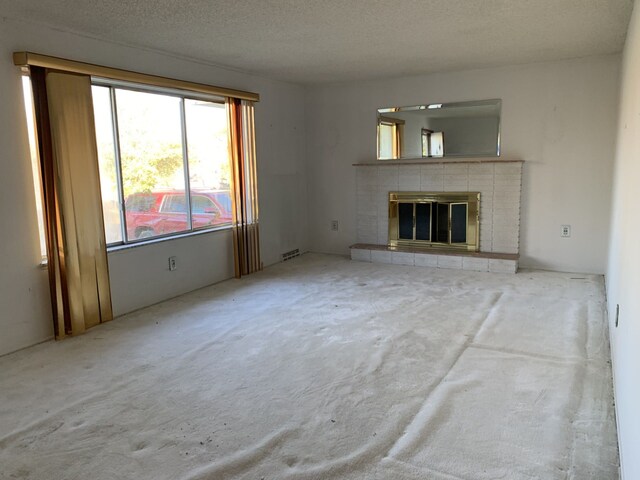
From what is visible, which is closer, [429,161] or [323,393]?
[323,393]

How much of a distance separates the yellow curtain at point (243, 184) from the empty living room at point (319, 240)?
0.03 m

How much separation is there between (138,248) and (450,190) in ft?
11.3

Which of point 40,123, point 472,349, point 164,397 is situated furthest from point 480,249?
point 40,123

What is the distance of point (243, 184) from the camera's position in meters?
5.00

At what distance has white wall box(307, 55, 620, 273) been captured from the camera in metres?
4.72

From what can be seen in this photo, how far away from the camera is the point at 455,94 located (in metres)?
5.32

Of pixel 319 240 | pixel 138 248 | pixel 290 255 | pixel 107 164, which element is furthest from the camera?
pixel 319 240

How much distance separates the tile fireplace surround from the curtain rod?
1908mm

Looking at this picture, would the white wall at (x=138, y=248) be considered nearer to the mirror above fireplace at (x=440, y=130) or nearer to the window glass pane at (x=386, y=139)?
the window glass pane at (x=386, y=139)

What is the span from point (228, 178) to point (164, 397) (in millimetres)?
2915

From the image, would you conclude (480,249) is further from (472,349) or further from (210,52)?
(210,52)

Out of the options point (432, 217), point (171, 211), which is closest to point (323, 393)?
point (171, 211)

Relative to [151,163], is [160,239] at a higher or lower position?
lower

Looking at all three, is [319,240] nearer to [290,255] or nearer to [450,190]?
[290,255]
